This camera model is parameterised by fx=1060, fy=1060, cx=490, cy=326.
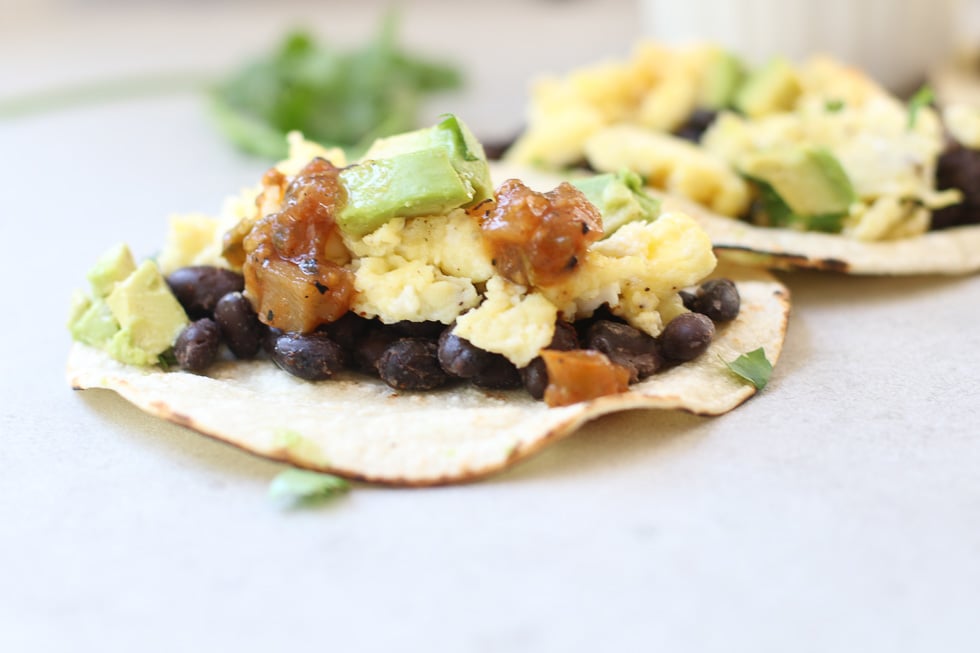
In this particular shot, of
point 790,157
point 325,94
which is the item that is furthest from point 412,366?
point 325,94

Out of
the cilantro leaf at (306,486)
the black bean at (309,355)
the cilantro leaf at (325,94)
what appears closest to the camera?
the cilantro leaf at (306,486)

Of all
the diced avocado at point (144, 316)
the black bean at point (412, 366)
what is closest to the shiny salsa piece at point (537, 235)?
the black bean at point (412, 366)

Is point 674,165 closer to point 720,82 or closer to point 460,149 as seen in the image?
point 720,82

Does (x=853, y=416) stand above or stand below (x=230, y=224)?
below

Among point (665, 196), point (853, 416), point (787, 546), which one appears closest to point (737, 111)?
point (665, 196)

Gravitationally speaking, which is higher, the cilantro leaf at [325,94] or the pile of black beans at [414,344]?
the pile of black beans at [414,344]

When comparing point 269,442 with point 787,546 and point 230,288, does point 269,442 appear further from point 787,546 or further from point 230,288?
point 787,546

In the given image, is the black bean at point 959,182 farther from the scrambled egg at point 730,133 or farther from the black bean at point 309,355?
the black bean at point 309,355
